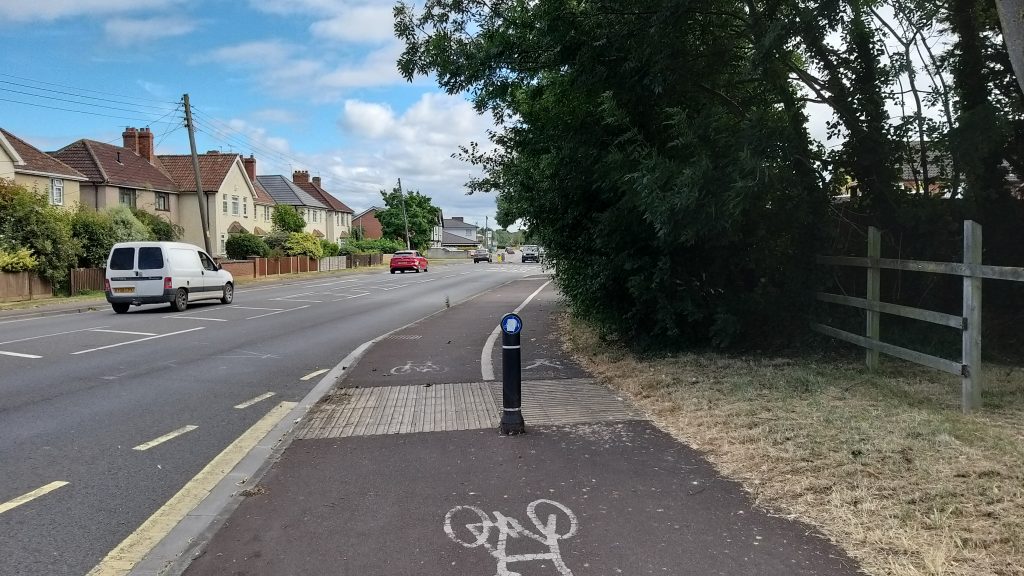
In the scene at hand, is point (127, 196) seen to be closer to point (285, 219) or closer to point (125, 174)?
point (125, 174)

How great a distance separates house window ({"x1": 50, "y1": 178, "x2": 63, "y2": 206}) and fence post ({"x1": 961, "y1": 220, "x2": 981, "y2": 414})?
4394 cm

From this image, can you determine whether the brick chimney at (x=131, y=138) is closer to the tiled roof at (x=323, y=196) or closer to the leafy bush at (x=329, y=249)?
the leafy bush at (x=329, y=249)

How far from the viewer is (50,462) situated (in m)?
5.93

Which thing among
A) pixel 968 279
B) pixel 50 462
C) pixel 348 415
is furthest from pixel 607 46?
pixel 50 462

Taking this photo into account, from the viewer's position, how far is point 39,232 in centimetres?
2708

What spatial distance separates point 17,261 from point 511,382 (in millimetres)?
26510

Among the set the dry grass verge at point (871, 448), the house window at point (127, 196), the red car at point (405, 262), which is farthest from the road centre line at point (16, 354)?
the red car at point (405, 262)

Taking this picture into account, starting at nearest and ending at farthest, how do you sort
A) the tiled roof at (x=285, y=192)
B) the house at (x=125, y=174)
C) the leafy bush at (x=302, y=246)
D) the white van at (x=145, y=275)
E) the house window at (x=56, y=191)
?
1. the white van at (x=145, y=275)
2. the house window at (x=56, y=191)
3. the house at (x=125, y=174)
4. the leafy bush at (x=302, y=246)
5. the tiled roof at (x=285, y=192)

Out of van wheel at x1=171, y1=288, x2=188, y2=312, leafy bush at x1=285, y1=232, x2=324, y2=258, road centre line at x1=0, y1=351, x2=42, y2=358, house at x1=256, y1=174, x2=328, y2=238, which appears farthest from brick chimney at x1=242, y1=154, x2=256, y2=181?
road centre line at x1=0, y1=351, x2=42, y2=358

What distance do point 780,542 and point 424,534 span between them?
200 cm

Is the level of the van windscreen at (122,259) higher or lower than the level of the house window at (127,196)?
lower

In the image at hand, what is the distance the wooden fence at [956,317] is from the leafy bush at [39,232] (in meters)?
28.9

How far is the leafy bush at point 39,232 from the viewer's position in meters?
26.8

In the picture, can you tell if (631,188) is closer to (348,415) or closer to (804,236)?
(804,236)
